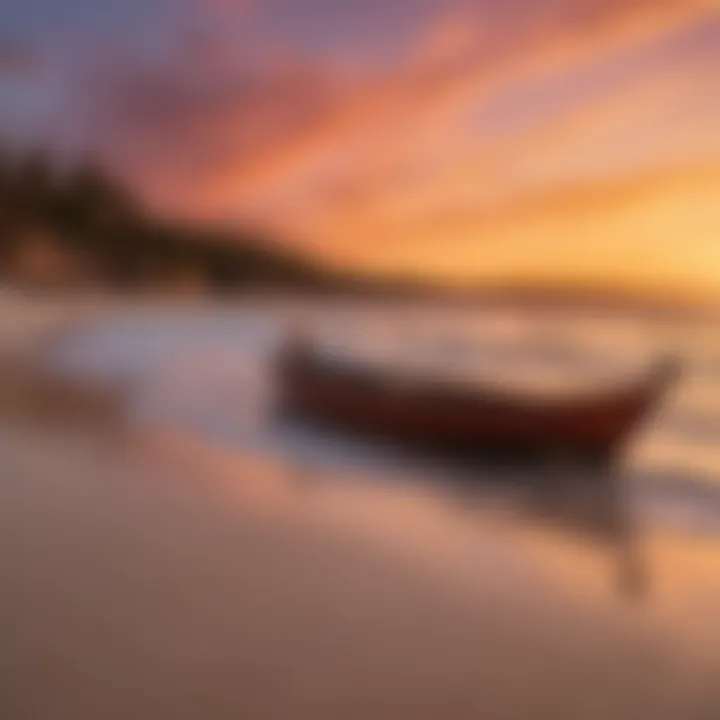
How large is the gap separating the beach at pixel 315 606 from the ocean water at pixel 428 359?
3.0 inches

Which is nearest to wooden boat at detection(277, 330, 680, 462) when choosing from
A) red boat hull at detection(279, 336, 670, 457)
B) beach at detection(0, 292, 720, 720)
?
red boat hull at detection(279, 336, 670, 457)

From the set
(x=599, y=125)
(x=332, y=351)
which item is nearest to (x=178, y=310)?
(x=332, y=351)

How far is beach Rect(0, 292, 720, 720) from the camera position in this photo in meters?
0.81

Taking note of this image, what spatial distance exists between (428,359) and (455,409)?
0.36ft

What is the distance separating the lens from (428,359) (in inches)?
56.0

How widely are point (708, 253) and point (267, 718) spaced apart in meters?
0.75

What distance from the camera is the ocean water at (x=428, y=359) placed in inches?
47.9

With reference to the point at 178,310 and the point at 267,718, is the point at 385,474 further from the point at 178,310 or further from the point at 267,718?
the point at 267,718

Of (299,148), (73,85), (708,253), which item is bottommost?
(708,253)

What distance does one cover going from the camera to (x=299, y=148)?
134 cm

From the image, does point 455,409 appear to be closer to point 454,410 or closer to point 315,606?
point 454,410

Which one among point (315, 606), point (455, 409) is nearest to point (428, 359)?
point (455, 409)

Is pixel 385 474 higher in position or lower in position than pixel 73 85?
lower

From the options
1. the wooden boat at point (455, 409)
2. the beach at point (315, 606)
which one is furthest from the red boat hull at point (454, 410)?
the beach at point (315, 606)
